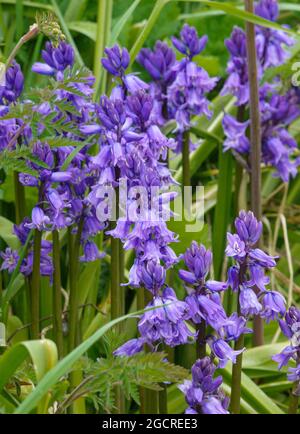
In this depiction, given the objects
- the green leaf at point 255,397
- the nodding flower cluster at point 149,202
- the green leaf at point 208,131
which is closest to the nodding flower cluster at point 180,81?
the nodding flower cluster at point 149,202

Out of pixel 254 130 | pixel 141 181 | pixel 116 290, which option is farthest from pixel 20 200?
pixel 254 130

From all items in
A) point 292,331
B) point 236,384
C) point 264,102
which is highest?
point 264,102

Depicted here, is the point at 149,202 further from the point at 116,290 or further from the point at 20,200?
the point at 20,200

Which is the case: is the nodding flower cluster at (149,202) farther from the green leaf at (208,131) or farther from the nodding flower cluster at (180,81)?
the green leaf at (208,131)

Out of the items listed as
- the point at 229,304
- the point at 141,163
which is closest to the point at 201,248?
the point at 141,163

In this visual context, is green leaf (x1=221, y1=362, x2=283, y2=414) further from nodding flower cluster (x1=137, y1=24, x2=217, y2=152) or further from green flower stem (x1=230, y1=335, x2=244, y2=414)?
nodding flower cluster (x1=137, y1=24, x2=217, y2=152)

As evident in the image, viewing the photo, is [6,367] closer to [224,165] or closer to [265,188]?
[224,165]
